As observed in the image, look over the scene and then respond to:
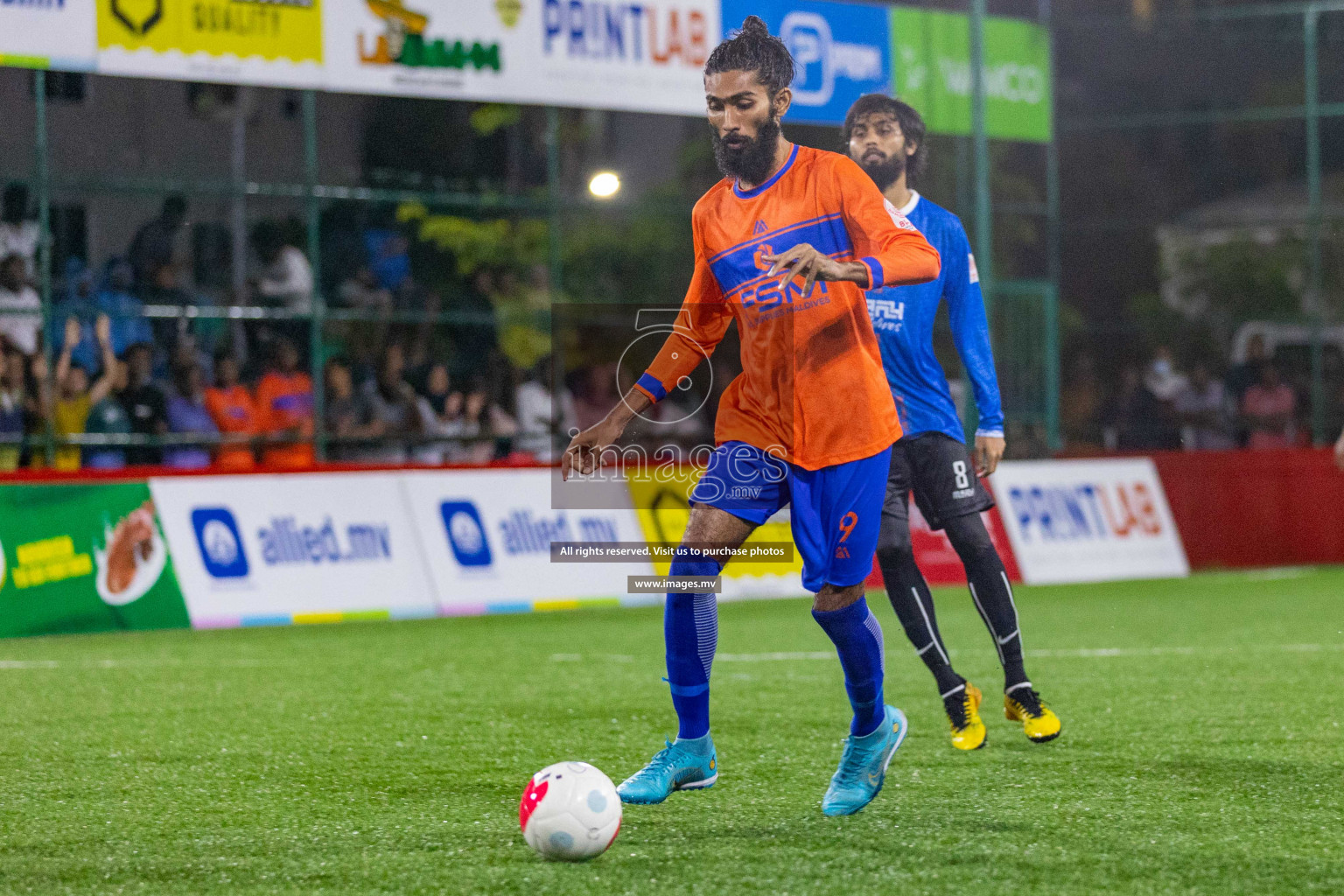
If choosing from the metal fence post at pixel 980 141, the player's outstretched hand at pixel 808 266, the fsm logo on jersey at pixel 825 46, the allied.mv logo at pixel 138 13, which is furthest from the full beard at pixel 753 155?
the metal fence post at pixel 980 141

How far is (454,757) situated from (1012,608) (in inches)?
85.5

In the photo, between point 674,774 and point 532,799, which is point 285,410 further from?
point 532,799

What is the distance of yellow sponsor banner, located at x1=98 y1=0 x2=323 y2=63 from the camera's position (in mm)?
13828

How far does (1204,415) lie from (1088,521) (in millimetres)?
4004

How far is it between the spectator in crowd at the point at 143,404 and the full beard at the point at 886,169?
8751mm

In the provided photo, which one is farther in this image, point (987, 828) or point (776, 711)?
point (776, 711)

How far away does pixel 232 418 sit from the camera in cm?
1412

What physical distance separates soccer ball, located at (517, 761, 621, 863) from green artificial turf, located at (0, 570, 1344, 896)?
64 mm

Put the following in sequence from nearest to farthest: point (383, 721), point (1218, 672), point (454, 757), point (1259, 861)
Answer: point (1259, 861) → point (454, 757) → point (383, 721) → point (1218, 672)

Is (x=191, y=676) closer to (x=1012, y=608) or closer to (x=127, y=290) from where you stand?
(x=1012, y=608)

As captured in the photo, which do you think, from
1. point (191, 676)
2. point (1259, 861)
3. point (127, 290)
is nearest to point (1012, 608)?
point (1259, 861)

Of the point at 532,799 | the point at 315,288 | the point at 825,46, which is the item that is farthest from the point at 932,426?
the point at 825,46

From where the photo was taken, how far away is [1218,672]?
8.50m

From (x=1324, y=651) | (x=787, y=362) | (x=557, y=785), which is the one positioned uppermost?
(x=787, y=362)
